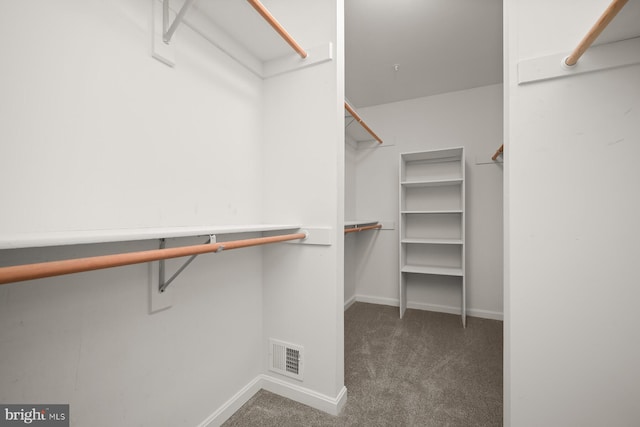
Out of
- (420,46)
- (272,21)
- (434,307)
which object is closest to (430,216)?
(434,307)

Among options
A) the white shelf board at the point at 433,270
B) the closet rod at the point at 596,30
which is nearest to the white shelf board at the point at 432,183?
the white shelf board at the point at 433,270

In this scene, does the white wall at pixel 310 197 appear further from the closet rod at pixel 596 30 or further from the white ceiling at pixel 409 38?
the closet rod at pixel 596 30

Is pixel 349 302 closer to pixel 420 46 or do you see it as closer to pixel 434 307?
pixel 434 307

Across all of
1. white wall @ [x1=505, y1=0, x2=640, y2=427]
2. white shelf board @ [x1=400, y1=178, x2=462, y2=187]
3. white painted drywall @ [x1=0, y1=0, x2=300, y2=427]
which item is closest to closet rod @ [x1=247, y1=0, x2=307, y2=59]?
white painted drywall @ [x1=0, y1=0, x2=300, y2=427]

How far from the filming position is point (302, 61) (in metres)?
1.47

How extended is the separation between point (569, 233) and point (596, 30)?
704mm

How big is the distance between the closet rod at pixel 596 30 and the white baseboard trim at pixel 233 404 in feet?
6.93

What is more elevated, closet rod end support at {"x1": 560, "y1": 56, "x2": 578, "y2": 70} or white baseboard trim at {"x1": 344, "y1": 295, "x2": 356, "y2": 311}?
closet rod end support at {"x1": 560, "y1": 56, "x2": 578, "y2": 70}

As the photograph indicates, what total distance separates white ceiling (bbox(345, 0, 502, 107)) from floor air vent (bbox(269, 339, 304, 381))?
7.20 ft

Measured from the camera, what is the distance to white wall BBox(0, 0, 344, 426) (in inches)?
28.6

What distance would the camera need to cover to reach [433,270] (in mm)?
2654

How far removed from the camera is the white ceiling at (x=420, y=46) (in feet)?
5.81

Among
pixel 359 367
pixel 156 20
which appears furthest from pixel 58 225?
pixel 359 367

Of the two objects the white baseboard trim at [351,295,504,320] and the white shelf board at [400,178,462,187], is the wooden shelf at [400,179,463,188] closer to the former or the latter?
the white shelf board at [400,178,462,187]
